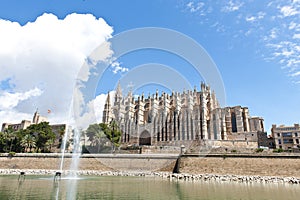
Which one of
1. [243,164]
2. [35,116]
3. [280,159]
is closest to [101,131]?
[243,164]

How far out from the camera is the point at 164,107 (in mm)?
54031

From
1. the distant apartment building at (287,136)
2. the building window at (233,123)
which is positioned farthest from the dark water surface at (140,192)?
the building window at (233,123)

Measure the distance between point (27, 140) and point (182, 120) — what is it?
1273 inches

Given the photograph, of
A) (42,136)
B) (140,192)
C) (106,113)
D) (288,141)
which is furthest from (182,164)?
(106,113)

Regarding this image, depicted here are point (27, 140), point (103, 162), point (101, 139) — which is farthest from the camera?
point (27, 140)

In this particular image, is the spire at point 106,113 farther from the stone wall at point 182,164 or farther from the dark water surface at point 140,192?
the dark water surface at point 140,192

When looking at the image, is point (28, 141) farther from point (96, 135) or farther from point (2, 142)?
point (96, 135)

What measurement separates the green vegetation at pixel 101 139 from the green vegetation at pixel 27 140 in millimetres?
8647

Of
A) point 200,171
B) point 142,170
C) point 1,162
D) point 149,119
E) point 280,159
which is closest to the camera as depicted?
point 280,159

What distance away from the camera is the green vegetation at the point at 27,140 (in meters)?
44.7

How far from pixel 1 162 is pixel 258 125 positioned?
5177 centimetres

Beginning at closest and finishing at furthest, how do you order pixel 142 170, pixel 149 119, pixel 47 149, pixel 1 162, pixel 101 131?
pixel 142 170
pixel 1 162
pixel 101 131
pixel 47 149
pixel 149 119

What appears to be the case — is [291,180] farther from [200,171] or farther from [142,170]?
[142,170]

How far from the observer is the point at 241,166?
86.2ft
